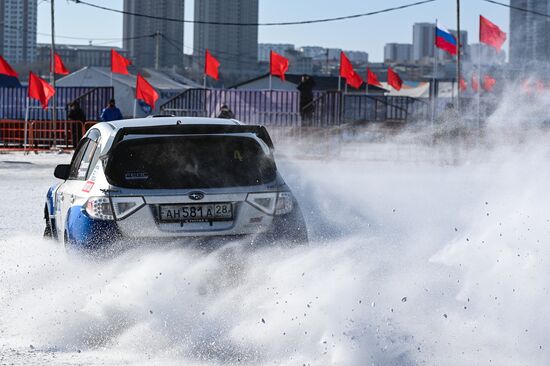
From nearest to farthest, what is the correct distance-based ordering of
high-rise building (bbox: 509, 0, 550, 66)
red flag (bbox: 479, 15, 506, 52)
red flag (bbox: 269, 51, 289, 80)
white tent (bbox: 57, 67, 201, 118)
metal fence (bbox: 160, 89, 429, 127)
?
high-rise building (bbox: 509, 0, 550, 66), red flag (bbox: 479, 15, 506, 52), metal fence (bbox: 160, 89, 429, 127), red flag (bbox: 269, 51, 289, 80), white tent (bbox: 57, 67, 201, 118)

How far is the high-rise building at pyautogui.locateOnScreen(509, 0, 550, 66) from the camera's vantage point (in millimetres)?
14664

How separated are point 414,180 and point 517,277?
11.7 meters

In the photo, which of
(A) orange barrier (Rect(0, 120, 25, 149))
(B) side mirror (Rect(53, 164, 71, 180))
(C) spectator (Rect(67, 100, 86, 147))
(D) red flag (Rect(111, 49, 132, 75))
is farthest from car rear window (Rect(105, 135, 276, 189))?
(D) red flag (Rect(111, 49, 132, 75))

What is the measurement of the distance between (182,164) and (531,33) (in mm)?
12333

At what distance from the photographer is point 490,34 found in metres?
30.8

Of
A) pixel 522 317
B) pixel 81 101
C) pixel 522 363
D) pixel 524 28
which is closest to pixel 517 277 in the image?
pixel 522 317

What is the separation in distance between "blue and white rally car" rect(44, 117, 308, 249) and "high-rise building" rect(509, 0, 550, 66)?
304 inches

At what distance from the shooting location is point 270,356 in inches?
212

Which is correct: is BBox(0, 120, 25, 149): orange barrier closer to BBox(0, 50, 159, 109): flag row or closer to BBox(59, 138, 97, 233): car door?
BBox(0, 50, 159, 109): flag row

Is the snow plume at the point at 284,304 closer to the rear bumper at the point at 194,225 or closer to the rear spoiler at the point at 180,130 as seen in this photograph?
the rear bumper at the point at 194,225

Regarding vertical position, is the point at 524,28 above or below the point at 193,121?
above

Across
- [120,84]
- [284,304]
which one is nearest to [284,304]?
[284,304]

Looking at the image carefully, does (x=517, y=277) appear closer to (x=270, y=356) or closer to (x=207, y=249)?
(x=207, y=249)

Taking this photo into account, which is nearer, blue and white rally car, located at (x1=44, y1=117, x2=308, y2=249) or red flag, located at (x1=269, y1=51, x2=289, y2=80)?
blue and white rally car, located at (x1=44, y1=117, x2=308, y2=249)
